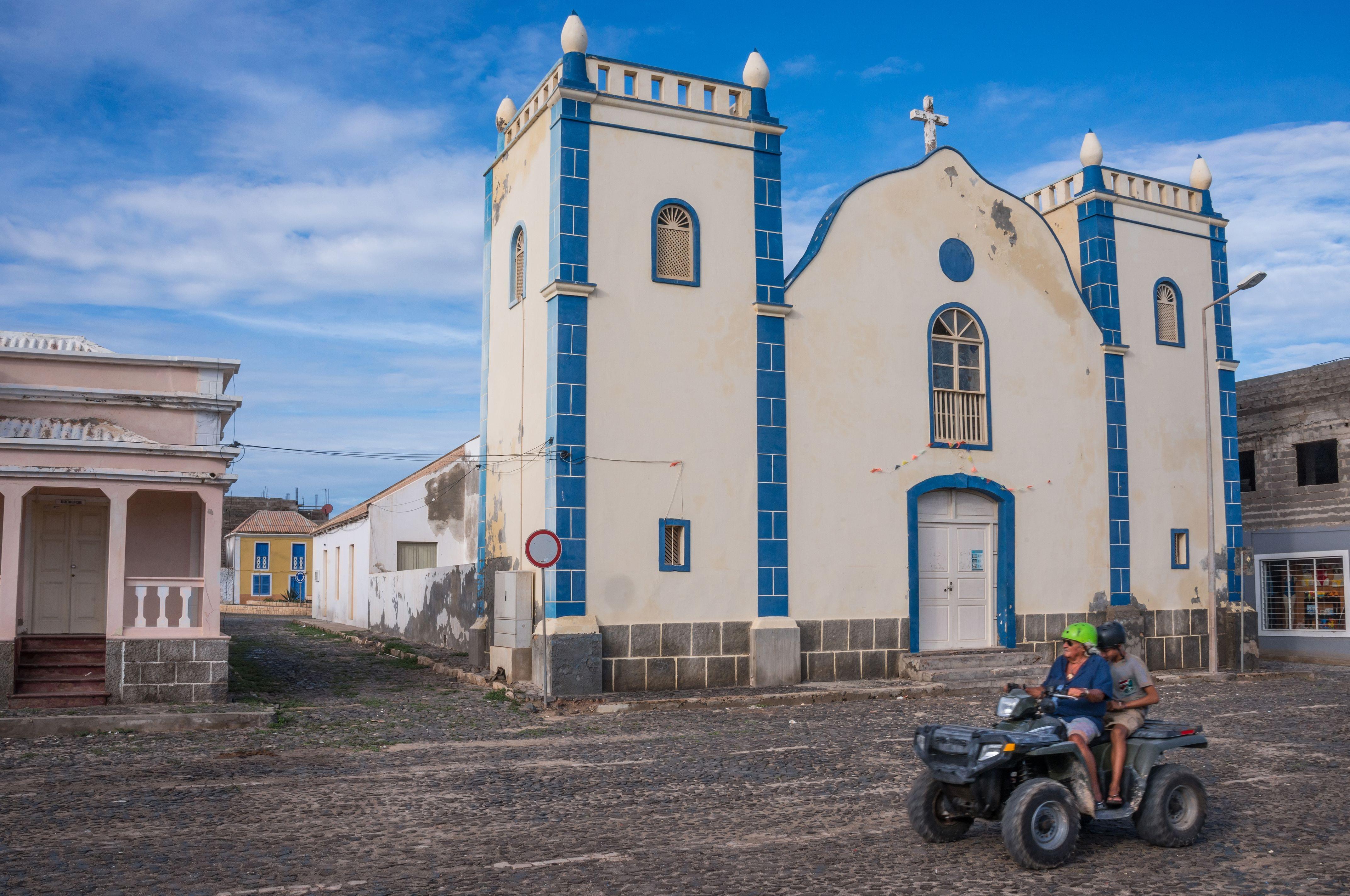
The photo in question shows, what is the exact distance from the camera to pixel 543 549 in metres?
14.2

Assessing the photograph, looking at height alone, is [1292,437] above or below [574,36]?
below

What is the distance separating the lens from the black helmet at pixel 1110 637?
711 centimetres

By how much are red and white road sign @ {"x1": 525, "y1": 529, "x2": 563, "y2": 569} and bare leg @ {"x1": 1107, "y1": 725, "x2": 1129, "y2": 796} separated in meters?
8.29

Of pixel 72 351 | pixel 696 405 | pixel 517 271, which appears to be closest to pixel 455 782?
pixel 696 405

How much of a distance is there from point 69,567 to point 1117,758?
14323 mm

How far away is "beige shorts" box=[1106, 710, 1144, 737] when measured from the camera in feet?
22.5

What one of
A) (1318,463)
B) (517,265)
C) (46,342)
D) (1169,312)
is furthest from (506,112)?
(1318,463)

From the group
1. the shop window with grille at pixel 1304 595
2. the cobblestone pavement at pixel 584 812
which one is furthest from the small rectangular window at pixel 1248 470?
the cobblestone pavement at pixel 584 812

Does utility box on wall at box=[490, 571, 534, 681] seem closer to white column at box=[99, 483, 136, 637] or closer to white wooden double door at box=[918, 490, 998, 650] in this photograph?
white column at box=[99, 483, 136, 637]

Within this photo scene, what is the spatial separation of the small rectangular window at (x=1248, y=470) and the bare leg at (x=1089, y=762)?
1944cm

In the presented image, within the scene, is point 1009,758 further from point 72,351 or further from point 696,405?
point 72,351

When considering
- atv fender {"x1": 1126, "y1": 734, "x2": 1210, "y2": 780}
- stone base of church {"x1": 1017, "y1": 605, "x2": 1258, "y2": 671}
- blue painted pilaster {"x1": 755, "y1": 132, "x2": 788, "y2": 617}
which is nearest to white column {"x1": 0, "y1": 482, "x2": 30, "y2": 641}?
blue painted pilaster {"x1": 755, "y1": 132, "x2": 788, "y2": 617}

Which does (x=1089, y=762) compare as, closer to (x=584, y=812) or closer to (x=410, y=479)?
(x=584, y=812)

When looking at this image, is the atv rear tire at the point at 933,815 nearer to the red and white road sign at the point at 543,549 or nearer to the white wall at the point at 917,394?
the red and white road sign at the point at 543,549
